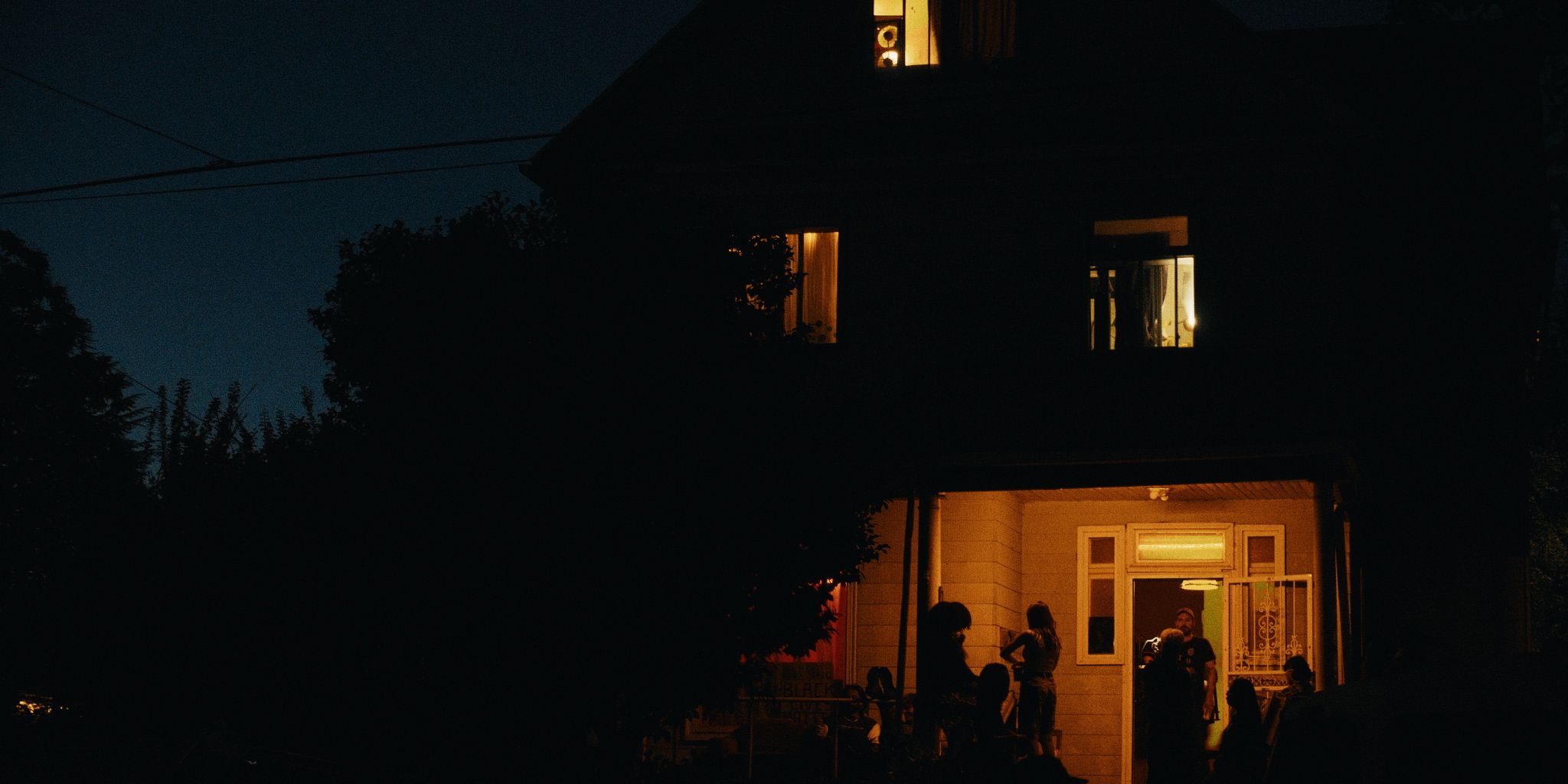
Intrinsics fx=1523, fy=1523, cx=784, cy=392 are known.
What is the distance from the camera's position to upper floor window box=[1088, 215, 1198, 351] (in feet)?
48.3

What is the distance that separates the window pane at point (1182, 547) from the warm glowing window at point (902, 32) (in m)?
5.56

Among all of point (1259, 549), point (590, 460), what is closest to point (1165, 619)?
point (1259, 549)

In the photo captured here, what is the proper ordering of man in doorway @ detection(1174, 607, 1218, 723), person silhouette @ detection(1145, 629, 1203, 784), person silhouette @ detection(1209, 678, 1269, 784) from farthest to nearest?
1. man in doorway @ detection(1174, 607, 1218, 723)
2. person silhouette @ detection(1145, 629, 1203, 784)
3. person silhouette @ detection(1209, 678, 1269, 784)

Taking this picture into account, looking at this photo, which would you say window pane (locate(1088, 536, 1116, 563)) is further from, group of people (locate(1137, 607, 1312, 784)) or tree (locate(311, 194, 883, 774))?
tree (locate(311, 194, 883, 774))

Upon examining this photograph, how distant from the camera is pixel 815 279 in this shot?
631 inches

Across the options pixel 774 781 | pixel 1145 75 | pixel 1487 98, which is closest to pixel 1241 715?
pixel 774 781

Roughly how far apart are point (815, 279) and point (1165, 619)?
5.07m

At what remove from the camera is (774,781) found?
1298 cm

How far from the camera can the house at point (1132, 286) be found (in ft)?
45.9

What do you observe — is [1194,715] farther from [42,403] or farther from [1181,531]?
[42,403]

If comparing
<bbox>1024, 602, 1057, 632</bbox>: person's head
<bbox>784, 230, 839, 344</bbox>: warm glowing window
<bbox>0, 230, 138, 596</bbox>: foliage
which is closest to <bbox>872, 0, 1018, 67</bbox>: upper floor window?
<bbox>784, 230, 839, 344</bbox>: warm glowing window

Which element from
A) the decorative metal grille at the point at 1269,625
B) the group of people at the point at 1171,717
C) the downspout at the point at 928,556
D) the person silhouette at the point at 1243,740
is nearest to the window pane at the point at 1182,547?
the decorative metal grille at the point at 1269,625

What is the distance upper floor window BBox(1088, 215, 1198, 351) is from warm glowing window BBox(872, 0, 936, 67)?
2.83 metres

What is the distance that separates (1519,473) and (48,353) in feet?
93.1
